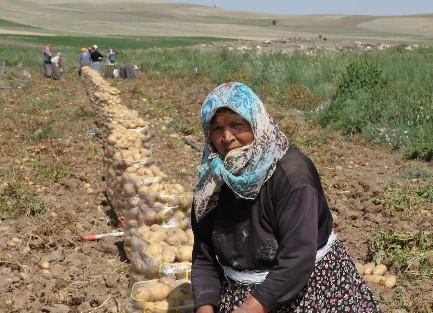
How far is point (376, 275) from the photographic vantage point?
4.43 meters

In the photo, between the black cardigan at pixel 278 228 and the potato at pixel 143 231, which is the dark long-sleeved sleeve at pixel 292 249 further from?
the potato at pixel 143 231

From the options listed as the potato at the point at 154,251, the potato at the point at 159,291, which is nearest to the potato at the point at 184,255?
the potato at the point at 154,251

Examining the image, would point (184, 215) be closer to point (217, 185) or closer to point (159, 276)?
point (159, 276)

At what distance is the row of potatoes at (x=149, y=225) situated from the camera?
10.5ft

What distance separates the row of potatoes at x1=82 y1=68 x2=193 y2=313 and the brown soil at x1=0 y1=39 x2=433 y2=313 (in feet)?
1.37

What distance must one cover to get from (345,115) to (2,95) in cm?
852

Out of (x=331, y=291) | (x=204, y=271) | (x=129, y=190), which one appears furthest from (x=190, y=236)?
(x=331, y=291)

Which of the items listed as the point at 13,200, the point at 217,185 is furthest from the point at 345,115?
the point at 217,185

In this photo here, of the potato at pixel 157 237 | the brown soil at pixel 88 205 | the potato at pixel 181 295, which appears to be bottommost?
the brown soil at pixel 88 205

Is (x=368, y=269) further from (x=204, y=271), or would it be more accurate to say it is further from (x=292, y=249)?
(x=292, y=249)

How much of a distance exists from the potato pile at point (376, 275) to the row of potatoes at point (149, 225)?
1306 mm

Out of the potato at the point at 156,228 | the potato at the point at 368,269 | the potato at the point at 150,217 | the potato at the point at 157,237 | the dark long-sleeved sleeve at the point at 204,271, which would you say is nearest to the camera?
the dark long-sleeved sleeve at the point at 204,271

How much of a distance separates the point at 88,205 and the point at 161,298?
3436mm

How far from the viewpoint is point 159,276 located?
3.49 m
